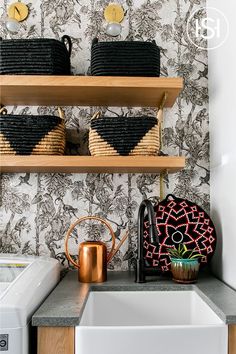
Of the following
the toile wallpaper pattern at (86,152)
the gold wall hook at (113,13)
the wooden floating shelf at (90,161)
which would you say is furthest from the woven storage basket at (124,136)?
the gold wall hook at (113,13)

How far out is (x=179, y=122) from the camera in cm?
209

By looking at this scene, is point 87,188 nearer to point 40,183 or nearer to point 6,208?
point 40,183

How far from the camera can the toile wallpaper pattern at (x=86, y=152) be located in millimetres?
2039

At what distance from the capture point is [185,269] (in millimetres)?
1727

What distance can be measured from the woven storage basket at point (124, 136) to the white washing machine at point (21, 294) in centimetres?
55

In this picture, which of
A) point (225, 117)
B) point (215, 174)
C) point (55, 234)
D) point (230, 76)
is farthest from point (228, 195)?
point (55, 234)

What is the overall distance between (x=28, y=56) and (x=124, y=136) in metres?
0.55

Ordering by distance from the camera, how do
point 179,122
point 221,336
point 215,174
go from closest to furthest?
point 221,336, point 215,174, point 179,122

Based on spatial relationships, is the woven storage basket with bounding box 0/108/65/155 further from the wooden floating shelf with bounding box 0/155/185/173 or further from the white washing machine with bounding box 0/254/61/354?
the white washing machine with bounding box 0/254/61/354

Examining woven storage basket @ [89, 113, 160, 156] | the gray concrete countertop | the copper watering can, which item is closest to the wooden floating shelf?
woven storage basket @ [89, 113, 160, 156]

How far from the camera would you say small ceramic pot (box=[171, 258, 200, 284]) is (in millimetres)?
1723

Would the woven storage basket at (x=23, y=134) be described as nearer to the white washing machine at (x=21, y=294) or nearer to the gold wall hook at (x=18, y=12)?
the white washing machine at (x=21, y=294)

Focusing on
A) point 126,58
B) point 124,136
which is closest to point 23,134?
point 124,136

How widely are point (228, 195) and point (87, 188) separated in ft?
2.28
